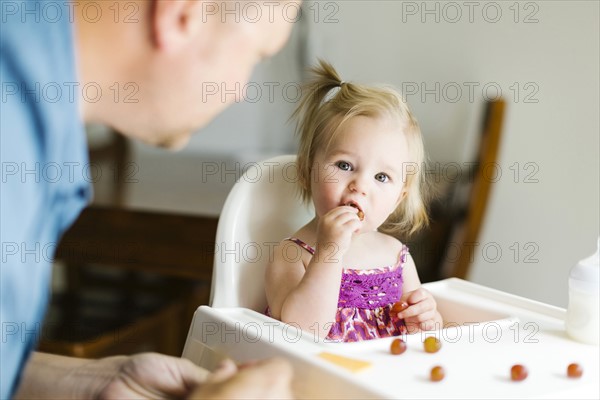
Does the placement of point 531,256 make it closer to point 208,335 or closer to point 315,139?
point 315,139

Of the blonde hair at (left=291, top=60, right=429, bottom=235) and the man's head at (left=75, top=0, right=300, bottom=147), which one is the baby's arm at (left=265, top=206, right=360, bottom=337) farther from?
the man's head at (left=75, top=0, right=300, bottom=147)

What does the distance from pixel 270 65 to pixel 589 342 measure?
1.44 meters

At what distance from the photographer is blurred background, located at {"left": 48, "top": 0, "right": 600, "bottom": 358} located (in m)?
1.47

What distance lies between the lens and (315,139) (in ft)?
3.11

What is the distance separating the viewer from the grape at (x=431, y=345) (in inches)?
29.1

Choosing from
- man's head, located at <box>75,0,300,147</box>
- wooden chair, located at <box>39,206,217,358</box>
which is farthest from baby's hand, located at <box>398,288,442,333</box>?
wooden chair, located at <box>39,206,217,358</box>

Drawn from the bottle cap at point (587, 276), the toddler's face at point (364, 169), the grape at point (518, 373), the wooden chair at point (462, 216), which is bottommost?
the wooden chair at point (462, 216)

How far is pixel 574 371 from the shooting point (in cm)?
70

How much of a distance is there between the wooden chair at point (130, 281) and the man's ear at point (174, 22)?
1292 mm

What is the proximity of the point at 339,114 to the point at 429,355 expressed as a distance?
310 millimetres

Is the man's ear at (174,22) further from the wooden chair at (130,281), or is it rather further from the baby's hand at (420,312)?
the wooden chair at (130,281)

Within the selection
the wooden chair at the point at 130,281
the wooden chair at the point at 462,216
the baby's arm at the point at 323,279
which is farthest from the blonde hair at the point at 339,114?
the wooden chair at the point at 130,281

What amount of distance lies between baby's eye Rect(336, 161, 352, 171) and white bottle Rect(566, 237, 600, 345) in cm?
26

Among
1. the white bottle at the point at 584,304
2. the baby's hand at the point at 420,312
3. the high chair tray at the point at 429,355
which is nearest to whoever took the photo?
the high chair tray at the point at 429,355
